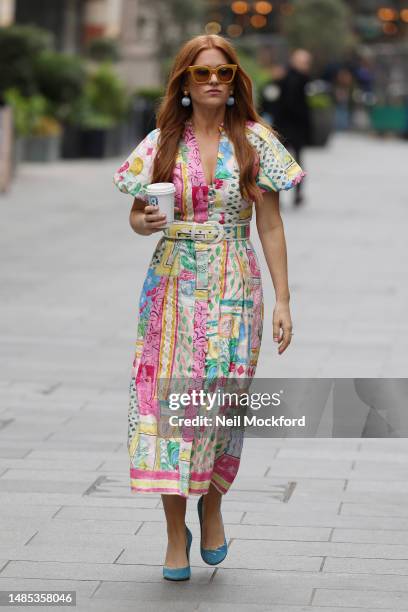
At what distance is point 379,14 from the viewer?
5962 centimetres

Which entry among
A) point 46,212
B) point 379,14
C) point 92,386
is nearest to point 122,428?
point 92,386

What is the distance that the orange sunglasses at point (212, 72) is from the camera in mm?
4471

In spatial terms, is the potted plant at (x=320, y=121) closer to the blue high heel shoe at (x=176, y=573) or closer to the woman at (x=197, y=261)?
the woman at (x=197, y=261)

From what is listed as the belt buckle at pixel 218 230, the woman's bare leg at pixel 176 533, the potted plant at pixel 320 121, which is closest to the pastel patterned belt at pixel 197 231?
the belt buckle at pixel 218 230

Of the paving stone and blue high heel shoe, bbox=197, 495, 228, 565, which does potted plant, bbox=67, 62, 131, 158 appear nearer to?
blue high heel shoe, bbox=197, 495, 228, 565

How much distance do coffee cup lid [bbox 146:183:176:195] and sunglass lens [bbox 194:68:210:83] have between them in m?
0.39

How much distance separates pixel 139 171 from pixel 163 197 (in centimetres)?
31

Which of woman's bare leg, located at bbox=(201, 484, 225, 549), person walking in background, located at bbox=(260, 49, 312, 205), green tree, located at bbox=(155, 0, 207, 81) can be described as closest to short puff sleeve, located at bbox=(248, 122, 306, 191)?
woman's bare leg, located at bbox=(201, 484, 225, 549)

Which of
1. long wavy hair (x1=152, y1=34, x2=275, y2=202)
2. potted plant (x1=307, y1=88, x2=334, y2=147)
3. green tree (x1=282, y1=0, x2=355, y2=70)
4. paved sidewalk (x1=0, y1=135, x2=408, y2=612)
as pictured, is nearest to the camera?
long wavy hair (x1=152, y1=34, x2=275, y2=202)

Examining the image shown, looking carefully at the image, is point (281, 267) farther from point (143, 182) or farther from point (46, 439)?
point (46, 439)

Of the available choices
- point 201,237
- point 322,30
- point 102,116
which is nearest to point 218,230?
point 201,237

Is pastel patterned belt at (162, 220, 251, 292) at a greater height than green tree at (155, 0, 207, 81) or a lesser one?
greater

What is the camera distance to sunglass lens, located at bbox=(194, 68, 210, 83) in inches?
176

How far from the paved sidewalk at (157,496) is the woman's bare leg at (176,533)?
77mm
